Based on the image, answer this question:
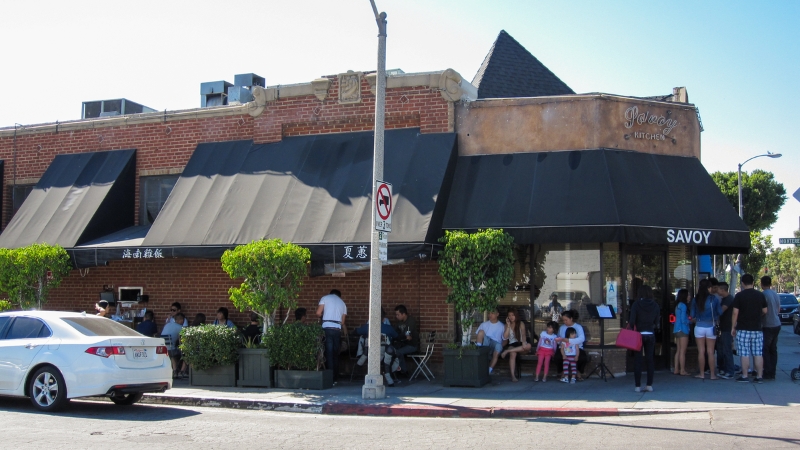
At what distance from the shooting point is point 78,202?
1688cm

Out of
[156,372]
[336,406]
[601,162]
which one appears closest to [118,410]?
[156,372]

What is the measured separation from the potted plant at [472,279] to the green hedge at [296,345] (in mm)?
2262

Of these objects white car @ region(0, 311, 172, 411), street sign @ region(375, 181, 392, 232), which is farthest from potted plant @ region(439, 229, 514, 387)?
white car @ region(0, 311, 172, 411)

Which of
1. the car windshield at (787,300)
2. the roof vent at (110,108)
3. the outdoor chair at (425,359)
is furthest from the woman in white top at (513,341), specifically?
the car windshield at (787,300)

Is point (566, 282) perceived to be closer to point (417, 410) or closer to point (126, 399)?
point (417, 410)

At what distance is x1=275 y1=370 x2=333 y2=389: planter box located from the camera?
1264 centimetres

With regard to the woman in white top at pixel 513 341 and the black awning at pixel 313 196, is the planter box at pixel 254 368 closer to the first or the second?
the black awning at pixel 313 196

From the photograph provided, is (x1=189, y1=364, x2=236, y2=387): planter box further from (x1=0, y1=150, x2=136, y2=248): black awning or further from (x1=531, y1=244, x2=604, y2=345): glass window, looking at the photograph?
(x1=531, y1=244, x2=604, y2=345): glass window

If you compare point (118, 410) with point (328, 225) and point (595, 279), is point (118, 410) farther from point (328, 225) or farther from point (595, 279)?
point (595, 279)

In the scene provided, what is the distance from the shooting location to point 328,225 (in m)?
13.8

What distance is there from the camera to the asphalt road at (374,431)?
814cm

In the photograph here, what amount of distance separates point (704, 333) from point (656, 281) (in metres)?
1.67

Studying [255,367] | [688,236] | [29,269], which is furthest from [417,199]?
[29,269]

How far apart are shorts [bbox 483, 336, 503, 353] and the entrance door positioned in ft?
9.04
